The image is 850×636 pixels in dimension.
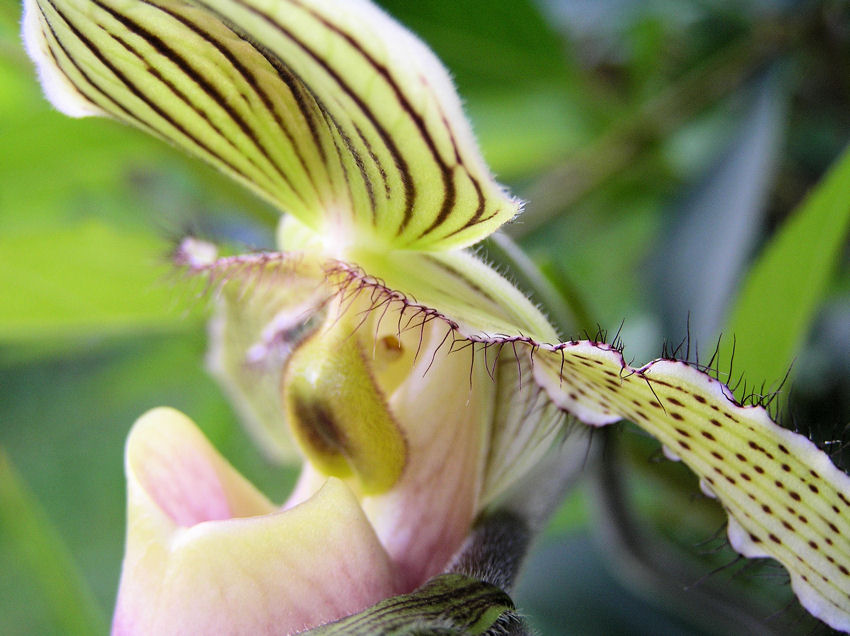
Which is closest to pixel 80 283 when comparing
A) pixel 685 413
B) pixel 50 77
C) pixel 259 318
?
pixel 259 318

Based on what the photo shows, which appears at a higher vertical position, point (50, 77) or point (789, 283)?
point (50, 77)

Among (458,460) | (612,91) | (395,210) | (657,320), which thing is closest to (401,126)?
(395,210)

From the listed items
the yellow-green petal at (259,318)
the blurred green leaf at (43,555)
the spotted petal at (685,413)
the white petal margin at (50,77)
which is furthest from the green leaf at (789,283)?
the blurred green leaf at (43,555)

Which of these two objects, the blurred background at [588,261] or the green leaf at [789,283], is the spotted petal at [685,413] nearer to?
the blurred background at [588,261]

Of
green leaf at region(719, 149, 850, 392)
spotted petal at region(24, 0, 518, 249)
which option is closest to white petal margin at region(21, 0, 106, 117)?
spotted petal at region(24, 0, 518, 249)

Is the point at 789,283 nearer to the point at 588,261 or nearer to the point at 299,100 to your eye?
the point at 299,100

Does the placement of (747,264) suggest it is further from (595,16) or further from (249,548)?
(249,548)

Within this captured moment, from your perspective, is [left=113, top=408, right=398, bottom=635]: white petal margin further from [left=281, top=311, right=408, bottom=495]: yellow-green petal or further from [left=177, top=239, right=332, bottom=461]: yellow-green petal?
[left=177, top=239, right=332, bottom=461]: yellow-green petal
